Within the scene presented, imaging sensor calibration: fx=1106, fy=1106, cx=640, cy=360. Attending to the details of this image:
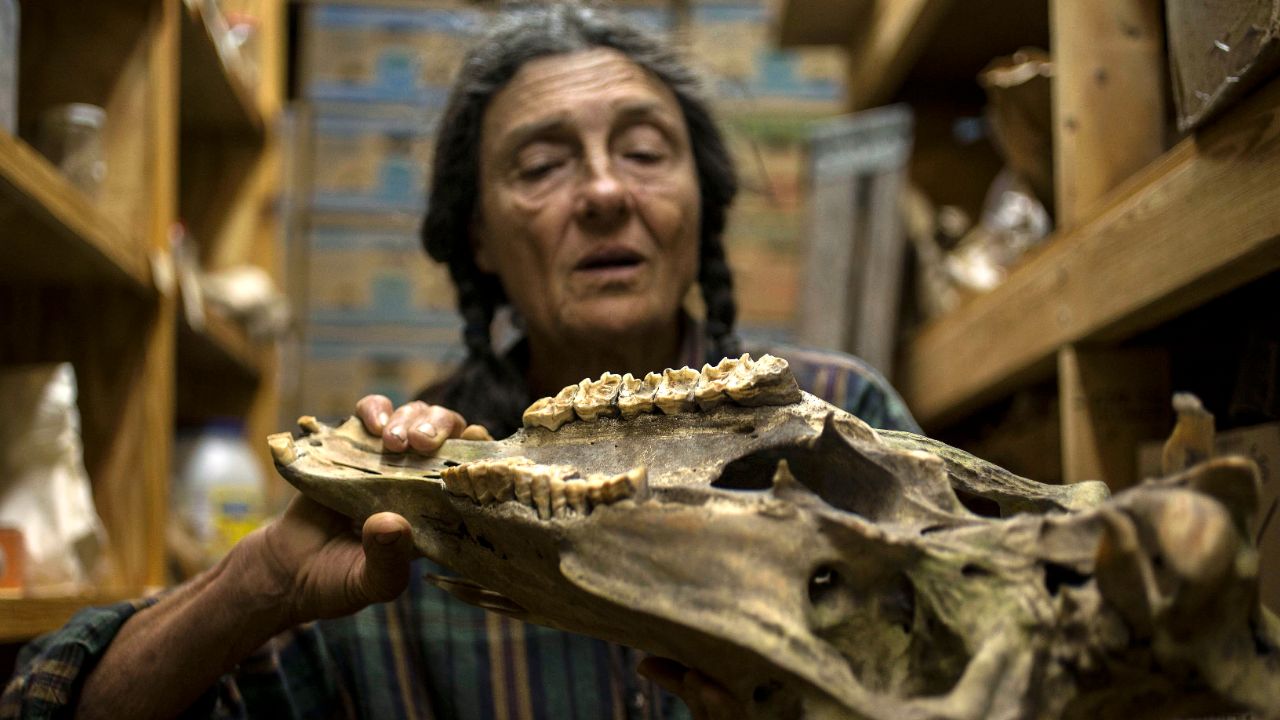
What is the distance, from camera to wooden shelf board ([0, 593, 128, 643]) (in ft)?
4.28

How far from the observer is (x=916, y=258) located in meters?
2.51

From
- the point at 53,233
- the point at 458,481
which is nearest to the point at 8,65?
the point at 53,233

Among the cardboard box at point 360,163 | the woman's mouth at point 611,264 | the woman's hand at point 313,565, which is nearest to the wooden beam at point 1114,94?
the woman's mouth at point 611,264

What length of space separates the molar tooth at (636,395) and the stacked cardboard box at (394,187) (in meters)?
2.01

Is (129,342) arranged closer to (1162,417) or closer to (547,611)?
(547,611)

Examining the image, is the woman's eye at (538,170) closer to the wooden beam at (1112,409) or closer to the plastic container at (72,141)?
the plastic container at (72,141)

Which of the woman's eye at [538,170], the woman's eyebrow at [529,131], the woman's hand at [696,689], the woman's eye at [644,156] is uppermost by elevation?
the woman's eyebrow at [529,131]

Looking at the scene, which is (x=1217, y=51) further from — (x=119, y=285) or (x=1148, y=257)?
(x=119, y=285)

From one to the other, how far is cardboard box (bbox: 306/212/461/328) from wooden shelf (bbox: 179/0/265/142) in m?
0.39

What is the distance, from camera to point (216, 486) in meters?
2.21

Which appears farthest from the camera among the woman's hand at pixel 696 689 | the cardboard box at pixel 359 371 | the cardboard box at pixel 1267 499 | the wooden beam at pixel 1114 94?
the cardboard box at pixel 359 371

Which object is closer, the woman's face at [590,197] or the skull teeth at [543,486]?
the skull teeth at [543,486]

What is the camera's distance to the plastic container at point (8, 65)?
1258 mm

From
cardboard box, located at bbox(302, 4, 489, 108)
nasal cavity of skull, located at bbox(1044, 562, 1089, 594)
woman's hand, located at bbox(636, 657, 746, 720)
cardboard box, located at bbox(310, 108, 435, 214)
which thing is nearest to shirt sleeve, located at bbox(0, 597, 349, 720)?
woman's hand, located at bbox(636, 657, 746, 720)
